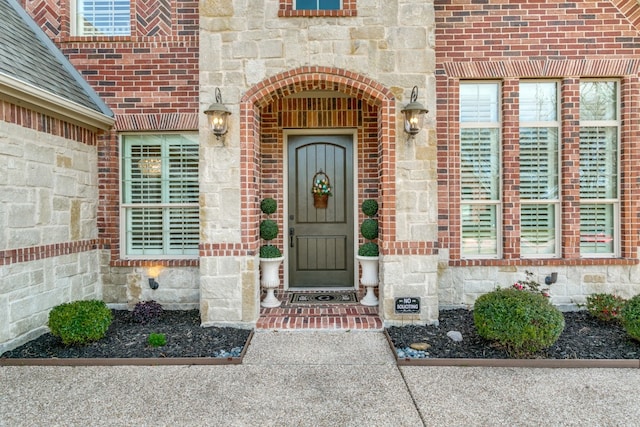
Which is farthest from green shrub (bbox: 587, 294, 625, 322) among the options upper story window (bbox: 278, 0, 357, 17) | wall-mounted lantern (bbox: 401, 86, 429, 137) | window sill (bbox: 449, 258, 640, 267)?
upper story window (bbox: 278, 0, 357, 17)

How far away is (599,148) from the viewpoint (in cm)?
495

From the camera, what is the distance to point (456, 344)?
12.3ft

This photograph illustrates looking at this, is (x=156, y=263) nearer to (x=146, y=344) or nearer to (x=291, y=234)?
(x=146, y=344)

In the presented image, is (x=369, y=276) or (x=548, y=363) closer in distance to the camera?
(x=548, y=363)

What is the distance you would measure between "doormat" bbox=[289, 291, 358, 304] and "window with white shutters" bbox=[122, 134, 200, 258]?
5.11ft

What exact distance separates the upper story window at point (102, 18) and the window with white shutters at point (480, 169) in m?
4.72

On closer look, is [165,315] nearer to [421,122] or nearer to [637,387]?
[421,122]

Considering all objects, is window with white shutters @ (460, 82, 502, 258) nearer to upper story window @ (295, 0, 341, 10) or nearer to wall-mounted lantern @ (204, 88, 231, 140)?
upper story window @ (295, 0, 341, 10)

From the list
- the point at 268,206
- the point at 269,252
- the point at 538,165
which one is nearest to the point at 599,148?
the point at 538,165

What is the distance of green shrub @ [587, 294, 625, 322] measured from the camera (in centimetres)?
429

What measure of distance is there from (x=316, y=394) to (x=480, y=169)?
11.9 ft

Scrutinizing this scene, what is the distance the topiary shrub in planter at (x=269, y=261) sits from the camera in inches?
188

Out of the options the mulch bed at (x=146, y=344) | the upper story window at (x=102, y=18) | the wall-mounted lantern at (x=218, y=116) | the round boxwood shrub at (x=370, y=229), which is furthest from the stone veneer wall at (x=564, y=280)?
the upper story window at (x=102, y=18)

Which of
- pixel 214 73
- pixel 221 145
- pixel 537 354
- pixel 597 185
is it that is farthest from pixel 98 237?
pixel 597 185
